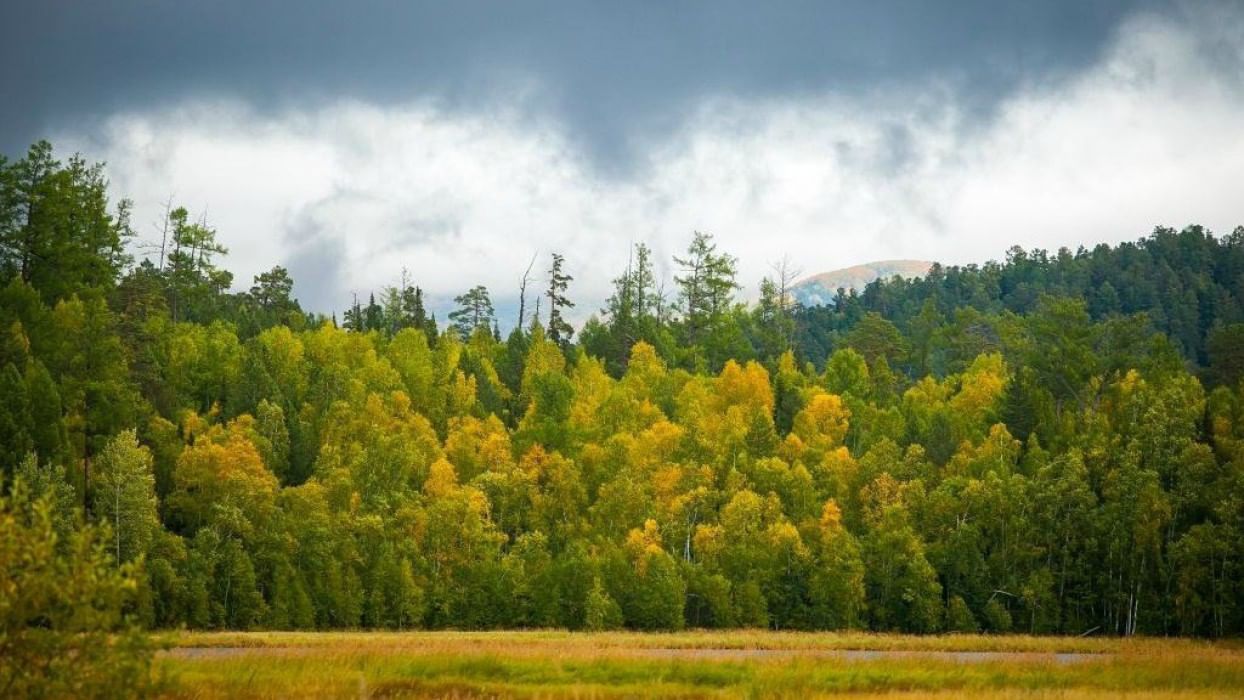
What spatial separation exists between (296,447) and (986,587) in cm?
6418

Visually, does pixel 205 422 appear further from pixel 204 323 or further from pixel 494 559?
pixel 204 323

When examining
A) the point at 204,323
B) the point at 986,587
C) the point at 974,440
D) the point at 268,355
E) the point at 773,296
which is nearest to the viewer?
the point at 986,587

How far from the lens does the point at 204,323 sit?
15038cm

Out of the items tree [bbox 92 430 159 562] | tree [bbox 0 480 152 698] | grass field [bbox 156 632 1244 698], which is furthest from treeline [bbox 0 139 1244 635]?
tree [bbox 0 480 152 698]

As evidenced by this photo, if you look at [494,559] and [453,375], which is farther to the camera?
[453,375]

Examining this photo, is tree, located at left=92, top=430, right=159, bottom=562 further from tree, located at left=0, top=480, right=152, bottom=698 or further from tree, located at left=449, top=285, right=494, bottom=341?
tree, located at left=449, top=285, right=494, bottom=341

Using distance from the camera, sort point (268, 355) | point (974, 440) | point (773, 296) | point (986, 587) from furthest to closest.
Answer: point (773, 296)
point (268, 355)
point (974, 440)
point (986, 587)

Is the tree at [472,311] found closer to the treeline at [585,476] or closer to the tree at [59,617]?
the treeline at [585,476]

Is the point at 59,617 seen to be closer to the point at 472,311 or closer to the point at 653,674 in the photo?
the point at 653,674

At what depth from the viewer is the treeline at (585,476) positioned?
88625 millimetres

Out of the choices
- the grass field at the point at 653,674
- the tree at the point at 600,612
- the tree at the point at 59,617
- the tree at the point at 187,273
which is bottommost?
the tree at the point at 600,612

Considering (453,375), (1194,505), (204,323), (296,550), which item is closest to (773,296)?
(453,375)

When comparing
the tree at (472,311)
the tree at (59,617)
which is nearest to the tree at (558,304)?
the tree at (472,311)

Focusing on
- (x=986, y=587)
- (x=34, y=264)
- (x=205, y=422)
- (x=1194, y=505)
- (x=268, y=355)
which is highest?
(x=34, y=264)
